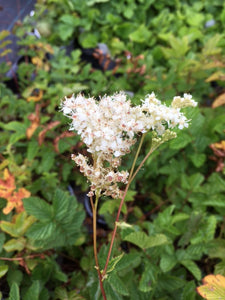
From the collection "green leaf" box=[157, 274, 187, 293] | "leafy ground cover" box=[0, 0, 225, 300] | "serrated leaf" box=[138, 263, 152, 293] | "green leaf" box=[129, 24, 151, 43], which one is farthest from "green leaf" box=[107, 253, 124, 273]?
"green leaf" box=[129, 24, 151, 43]

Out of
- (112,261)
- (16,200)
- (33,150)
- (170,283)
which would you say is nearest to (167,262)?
(170,283)

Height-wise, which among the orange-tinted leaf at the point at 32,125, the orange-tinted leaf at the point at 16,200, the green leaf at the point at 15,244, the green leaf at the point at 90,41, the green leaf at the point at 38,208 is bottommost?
the green leaf at the point at 15,244

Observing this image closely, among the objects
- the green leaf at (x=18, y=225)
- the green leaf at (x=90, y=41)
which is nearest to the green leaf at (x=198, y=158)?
the green leaf at (x=18, y=225)

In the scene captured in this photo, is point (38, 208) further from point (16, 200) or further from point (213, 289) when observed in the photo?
point (213, 289)

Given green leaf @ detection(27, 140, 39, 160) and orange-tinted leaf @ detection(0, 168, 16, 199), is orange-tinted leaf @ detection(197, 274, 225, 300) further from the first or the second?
green leaf @ detection(27, 140, 39, 160)

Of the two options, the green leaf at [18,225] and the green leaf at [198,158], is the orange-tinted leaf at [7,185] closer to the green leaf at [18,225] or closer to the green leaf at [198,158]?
the green leaf at [18,225]

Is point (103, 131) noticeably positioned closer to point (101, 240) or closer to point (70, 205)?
point (70, 205)

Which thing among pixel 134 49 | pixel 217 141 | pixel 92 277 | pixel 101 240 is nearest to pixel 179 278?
pixel 92 277
